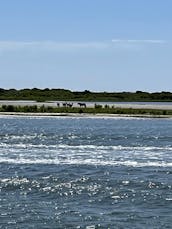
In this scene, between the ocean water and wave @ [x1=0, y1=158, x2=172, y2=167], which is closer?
the ocean water

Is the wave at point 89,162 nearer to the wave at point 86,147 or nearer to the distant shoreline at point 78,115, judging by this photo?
the wave at point 86,147

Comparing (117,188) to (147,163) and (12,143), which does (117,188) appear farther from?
(12,143)

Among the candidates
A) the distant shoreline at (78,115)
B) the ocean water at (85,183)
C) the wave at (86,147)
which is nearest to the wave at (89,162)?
the ocean water at (85,183)

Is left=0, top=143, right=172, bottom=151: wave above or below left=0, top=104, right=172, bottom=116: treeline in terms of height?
below

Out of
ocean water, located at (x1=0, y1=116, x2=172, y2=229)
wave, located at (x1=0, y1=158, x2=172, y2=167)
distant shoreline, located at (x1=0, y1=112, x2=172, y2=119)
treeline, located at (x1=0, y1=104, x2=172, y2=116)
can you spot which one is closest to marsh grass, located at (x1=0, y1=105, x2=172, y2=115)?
treeline, located at (x1=0, y1=104, x2=172, y2=116)

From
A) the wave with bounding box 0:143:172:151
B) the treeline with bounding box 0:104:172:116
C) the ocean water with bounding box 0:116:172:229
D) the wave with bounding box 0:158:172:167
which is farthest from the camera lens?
the treeline with bounding box 0:104:172:116

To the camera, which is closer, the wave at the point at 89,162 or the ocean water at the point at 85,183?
the ocean water at the point at 85,183

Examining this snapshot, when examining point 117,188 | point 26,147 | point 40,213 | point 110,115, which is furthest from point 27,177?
point 110,115

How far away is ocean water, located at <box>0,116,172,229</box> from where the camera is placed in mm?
23797

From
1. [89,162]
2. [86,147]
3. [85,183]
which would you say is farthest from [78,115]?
[85,183]

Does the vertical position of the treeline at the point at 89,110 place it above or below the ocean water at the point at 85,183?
above

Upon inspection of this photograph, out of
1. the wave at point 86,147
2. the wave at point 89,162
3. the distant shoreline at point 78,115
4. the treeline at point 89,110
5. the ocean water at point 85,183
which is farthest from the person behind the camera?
the treeline at point 89,110

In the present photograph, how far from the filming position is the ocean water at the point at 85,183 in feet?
78.1

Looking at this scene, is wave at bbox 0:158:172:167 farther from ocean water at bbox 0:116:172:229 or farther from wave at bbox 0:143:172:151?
wave at bbox 0:143:172:151
